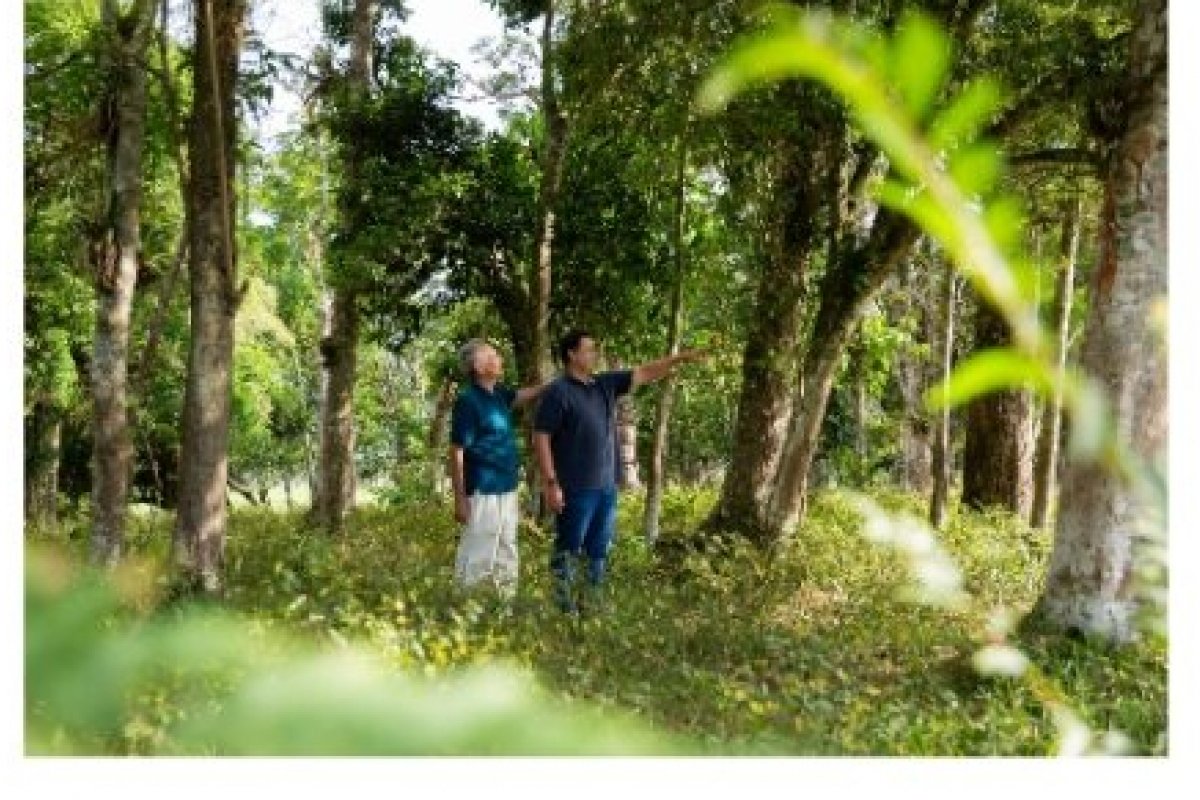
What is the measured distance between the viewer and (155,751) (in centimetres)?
158

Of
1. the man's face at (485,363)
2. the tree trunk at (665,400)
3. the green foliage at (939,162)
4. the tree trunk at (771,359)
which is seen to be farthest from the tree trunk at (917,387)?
the green foliage at (939,162)

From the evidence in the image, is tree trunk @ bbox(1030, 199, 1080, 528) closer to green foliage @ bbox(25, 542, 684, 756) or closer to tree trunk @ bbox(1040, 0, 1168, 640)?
tree trunk @ bbox(1040, 0, 1168, 640)

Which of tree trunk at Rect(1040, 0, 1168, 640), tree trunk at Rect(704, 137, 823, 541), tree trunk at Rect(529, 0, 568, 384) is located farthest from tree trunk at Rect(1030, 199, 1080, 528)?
tree trunk at Rect(1040, 0, 1168, 640)

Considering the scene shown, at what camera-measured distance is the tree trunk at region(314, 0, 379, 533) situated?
53.7 ft

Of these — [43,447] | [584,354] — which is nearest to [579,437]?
[584,354]

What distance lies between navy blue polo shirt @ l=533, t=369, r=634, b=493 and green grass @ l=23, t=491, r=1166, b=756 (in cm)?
70

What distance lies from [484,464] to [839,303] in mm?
3662

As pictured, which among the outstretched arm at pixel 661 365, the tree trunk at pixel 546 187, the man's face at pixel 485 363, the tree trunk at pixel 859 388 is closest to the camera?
the outstretched arm at pixel 661 365

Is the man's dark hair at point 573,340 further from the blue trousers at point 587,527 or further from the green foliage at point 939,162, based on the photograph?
the green foliage at point 939,162

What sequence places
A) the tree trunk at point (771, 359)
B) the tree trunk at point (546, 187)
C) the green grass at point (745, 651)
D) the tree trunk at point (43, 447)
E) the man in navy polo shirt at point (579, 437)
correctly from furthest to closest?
the tree trunk at point (43, 447)
the tree trunk at point (546, 187)
the tree trunk at point (771, 359)
the man in navy polo shirt at point (579, 437)
the green grass at point (745, 651)

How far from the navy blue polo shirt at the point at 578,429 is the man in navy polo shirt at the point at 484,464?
0.45 feet

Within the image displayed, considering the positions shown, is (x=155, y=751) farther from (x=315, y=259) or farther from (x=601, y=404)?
(x=315, y=259)

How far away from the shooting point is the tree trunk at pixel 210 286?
761cm
